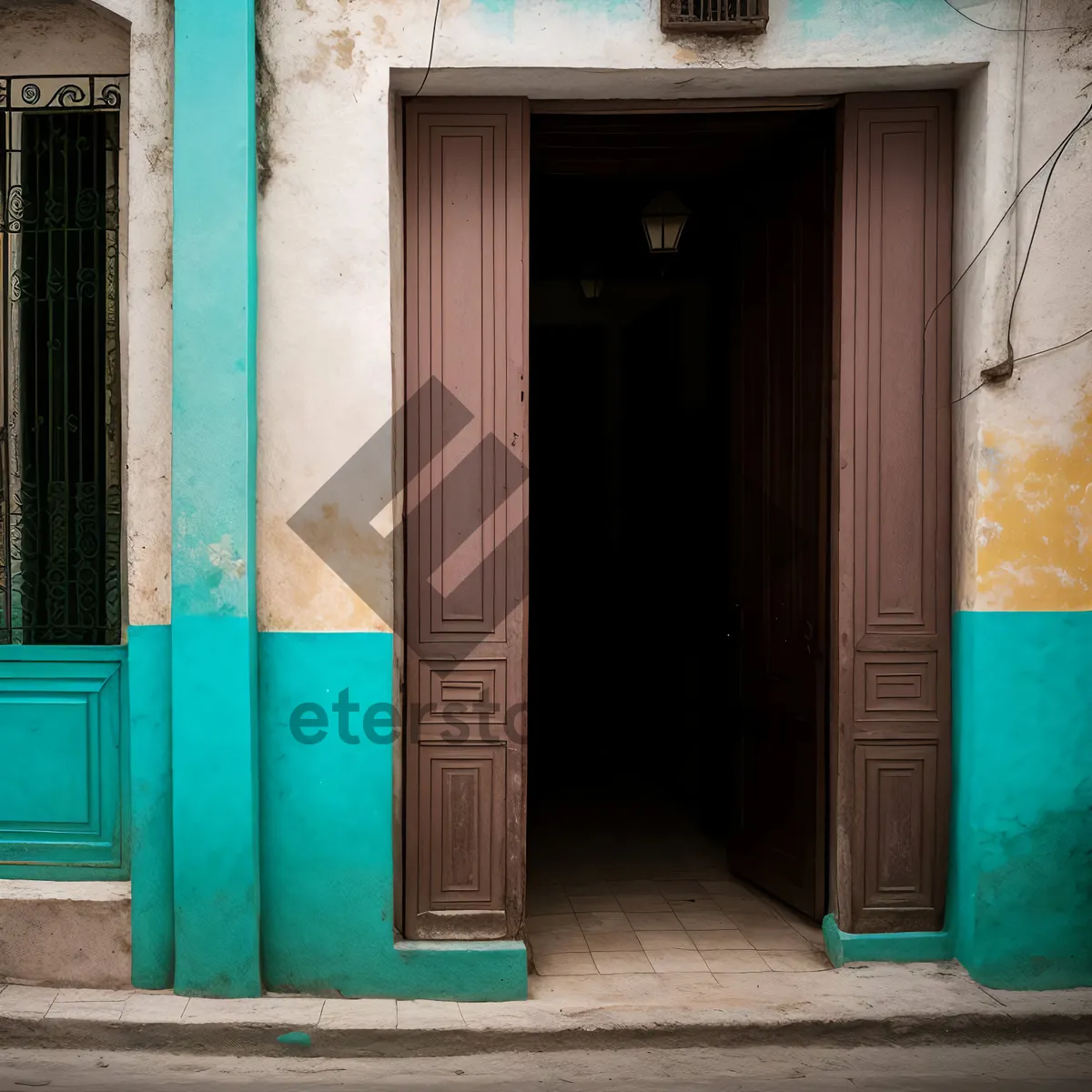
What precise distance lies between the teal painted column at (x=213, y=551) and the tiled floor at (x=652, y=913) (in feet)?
4.70

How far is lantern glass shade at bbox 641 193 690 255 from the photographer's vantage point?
6.20m

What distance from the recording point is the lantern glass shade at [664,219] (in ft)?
20.3

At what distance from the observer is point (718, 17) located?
4363 millimetres

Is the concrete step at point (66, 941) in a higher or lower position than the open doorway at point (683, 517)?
lower

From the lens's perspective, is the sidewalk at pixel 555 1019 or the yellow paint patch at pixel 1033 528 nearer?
the sidewalk at pixel 555 1019

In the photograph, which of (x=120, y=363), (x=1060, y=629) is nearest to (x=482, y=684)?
Result: (x=120, y=363)

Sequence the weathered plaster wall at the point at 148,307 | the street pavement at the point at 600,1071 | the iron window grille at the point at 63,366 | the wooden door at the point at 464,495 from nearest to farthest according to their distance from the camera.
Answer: the street pavement at the point at 600,1071 < the weathered plaster wall at the point at 148,307 < the wooden door at the point at 464,495 < the iron window grille at the point at 63,366

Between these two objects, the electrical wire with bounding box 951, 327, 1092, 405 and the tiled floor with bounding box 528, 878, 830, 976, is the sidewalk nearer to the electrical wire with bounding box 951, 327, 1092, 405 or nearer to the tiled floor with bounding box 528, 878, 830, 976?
the tiled floor with bounding box 528, 878, 830, 976

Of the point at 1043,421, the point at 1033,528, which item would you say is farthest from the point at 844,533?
the point at 1043,421

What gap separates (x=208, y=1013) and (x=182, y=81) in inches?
144

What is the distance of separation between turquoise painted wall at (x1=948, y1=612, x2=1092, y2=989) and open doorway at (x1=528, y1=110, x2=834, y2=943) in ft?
2.39

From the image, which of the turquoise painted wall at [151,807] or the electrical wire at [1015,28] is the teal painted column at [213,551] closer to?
the turquoise painted wall at [151,807]

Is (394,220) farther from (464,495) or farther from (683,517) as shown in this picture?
(683,517)

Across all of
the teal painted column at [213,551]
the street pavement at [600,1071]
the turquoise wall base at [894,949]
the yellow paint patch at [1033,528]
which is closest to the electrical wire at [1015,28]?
the yellow paint patch at [1033,528]
